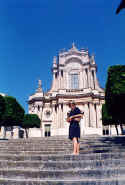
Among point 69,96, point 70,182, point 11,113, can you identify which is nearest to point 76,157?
point 70,182

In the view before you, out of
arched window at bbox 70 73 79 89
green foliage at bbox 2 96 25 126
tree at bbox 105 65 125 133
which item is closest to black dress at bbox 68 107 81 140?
tree at bbox 105 65 125 133

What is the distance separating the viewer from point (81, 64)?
37562 mm

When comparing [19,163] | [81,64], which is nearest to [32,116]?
[81,64]

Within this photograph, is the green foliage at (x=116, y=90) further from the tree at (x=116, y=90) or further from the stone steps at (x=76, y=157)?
the stone steps at (x=76, y=157)

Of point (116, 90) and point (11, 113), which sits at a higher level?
point (116, 90)

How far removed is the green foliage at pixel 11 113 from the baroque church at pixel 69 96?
38.9 ft

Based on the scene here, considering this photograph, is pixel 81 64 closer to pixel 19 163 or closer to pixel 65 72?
pixel 65 72

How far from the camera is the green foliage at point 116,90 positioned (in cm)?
1074

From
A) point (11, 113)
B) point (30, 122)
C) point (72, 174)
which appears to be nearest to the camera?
point (72, 174)

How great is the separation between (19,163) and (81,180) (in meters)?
2.21

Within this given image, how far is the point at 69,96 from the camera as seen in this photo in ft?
110

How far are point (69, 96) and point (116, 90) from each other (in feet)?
74.9

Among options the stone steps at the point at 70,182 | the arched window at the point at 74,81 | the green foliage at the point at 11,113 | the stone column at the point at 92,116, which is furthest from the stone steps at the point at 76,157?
the arched window at the point at 74,81

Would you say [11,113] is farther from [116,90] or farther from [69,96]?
[69,96]
